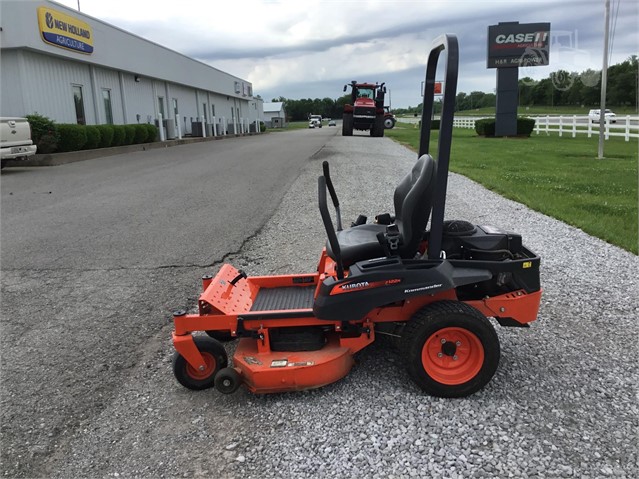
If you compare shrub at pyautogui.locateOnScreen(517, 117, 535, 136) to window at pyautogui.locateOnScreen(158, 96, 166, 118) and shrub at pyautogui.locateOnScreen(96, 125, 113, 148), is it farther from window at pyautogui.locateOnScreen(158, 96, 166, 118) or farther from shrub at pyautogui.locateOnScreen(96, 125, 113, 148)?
shrub at pyautogui.locateOnScreen(96, 125, 113, 148)

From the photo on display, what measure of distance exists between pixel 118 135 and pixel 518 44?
77.5 feet

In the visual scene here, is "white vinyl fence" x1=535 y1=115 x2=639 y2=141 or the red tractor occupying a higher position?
the red tractor

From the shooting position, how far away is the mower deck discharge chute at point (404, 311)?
10.5 feet

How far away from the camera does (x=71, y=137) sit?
61.5 feet

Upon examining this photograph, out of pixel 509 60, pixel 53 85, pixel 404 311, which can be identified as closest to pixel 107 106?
pixel 53 85

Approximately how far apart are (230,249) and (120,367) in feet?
9.89

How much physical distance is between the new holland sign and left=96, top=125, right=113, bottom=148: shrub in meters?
3.55

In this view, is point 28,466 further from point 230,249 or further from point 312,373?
point 230,249

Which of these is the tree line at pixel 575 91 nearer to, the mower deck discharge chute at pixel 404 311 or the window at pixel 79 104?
the window at pixel 79 104

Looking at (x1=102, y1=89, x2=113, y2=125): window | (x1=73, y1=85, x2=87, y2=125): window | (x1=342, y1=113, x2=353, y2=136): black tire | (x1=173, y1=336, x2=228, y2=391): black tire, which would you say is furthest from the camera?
(x1=102, y1=89, x2=113, y2=125): window

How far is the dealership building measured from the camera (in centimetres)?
1933

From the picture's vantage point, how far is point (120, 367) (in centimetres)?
377

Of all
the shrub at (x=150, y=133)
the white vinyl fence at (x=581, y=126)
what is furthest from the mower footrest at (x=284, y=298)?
the shrub at (x=150, y=133)

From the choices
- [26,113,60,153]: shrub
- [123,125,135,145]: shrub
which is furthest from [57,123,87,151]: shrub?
[123,125,135,145]: shrub
